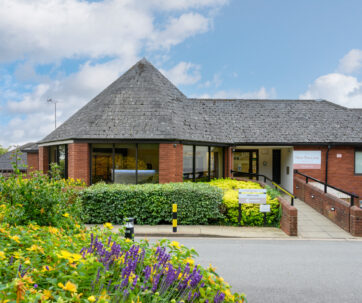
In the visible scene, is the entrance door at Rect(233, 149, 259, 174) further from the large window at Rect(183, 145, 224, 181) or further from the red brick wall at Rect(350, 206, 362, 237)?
the red brick wall at Rect(350, 206, 362, 237)

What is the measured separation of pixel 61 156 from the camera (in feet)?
51.6

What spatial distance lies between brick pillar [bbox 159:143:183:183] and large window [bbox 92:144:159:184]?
0.40 m

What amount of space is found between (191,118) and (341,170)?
9.65 m

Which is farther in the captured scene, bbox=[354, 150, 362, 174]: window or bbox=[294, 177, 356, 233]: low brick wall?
bbox=[354, 150, 362, 174]: window

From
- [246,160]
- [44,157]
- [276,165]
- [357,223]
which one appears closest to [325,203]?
[357,223]

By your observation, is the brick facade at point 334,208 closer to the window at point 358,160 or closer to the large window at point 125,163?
the window at point 358,160

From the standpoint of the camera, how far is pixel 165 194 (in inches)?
412

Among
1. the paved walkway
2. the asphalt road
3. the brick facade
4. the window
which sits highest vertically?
the window

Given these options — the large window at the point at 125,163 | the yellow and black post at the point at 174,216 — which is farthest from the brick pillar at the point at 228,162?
the yellow and black post at the point at 174,216

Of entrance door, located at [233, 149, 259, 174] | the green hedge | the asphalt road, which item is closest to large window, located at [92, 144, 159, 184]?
the green hedge

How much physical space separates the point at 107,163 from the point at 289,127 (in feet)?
38.2

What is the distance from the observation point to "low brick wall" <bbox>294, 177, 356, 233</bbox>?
10289mm

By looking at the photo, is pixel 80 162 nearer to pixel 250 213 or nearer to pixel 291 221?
pixel 250 213

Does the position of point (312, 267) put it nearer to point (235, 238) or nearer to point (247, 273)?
point (247, 273)
